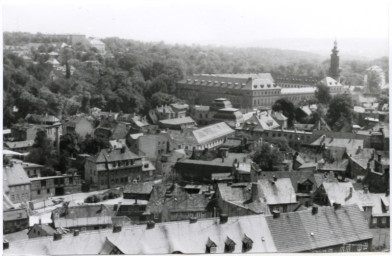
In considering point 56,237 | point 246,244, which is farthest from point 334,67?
point 56,237

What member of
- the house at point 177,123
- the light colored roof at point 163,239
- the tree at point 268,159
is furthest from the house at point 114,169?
the light colored roof at point 163,239

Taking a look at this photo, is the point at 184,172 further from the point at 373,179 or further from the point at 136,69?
the point at 136,69

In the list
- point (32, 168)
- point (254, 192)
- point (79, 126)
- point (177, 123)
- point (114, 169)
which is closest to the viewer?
point (254, 192)

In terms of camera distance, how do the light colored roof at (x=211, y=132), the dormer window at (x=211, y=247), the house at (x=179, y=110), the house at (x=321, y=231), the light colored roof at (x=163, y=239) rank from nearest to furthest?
the light colored roof at (x=163, y=239)
the dormer window at (x=211, y=247)
the house at (x=321, y=231)
the light colored roof at (x=211, y=132)
the house at (x=179, y=110)

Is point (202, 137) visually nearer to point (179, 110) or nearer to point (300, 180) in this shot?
point (179, 110)

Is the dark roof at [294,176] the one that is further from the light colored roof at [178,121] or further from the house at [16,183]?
the light colored roof at [178,121]
